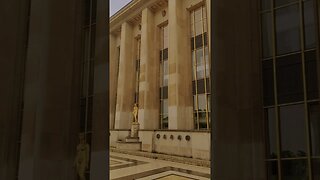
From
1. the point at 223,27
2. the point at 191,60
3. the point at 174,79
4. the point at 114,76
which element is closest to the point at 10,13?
the point at 223,27

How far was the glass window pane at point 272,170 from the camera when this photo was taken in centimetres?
415

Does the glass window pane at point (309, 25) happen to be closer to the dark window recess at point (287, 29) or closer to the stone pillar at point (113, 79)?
the dark window recess at point (287, 29)

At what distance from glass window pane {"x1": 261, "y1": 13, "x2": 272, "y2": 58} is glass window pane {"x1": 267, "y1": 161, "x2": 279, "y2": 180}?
6.24 feet

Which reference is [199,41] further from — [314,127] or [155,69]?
[314,127]

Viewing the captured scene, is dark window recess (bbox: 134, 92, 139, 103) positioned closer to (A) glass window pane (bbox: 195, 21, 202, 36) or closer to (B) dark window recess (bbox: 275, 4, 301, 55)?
(A) glass window pane (bbox: 195, 21, 202, 36)

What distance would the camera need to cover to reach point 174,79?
1888cm

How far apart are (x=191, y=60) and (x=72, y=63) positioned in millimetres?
14421

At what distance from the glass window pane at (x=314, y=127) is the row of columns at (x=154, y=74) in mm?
14326

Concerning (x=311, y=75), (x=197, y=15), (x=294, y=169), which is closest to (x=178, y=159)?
(x=294, y=169)

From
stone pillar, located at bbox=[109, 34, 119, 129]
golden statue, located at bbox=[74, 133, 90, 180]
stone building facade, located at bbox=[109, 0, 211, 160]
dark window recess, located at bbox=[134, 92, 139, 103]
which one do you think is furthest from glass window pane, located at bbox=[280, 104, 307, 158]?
stone pillar, located at bbox=[109, 34, 119, 129]

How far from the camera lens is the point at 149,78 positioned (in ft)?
73.0

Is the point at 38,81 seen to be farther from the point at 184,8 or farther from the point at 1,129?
the point at 184,8

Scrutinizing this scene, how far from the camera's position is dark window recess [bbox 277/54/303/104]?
4195mm

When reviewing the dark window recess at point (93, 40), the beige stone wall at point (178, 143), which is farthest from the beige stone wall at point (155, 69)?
the dark window recess at point (93, 40)
